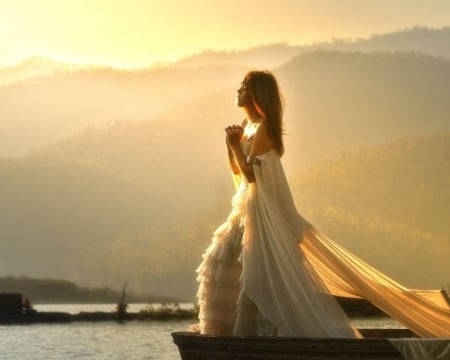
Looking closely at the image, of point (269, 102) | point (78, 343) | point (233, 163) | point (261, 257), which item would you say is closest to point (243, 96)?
point (269, 102)

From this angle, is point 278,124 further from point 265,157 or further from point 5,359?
point 5,359

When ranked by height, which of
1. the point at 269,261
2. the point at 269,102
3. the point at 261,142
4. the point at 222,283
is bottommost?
the point at 222,283

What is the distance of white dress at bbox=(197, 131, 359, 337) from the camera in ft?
35.1

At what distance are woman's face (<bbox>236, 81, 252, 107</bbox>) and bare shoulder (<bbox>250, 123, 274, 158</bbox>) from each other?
0.29m

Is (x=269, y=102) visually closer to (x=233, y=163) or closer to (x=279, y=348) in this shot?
(x=233, y=163)

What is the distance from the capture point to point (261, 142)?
11203 millimetres

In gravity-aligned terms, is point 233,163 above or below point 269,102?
below

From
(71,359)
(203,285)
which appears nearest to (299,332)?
(203,285)

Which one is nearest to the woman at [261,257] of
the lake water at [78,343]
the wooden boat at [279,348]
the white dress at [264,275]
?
the white dress at [264,275]

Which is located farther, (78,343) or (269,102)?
(78,343)

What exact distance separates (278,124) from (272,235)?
1.00 m

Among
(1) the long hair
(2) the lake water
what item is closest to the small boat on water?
(1) the long hair

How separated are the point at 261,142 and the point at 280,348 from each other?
1.96m

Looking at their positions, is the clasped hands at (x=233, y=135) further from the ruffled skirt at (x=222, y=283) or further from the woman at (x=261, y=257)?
the ruffled skirt at (x=222, y=283)
